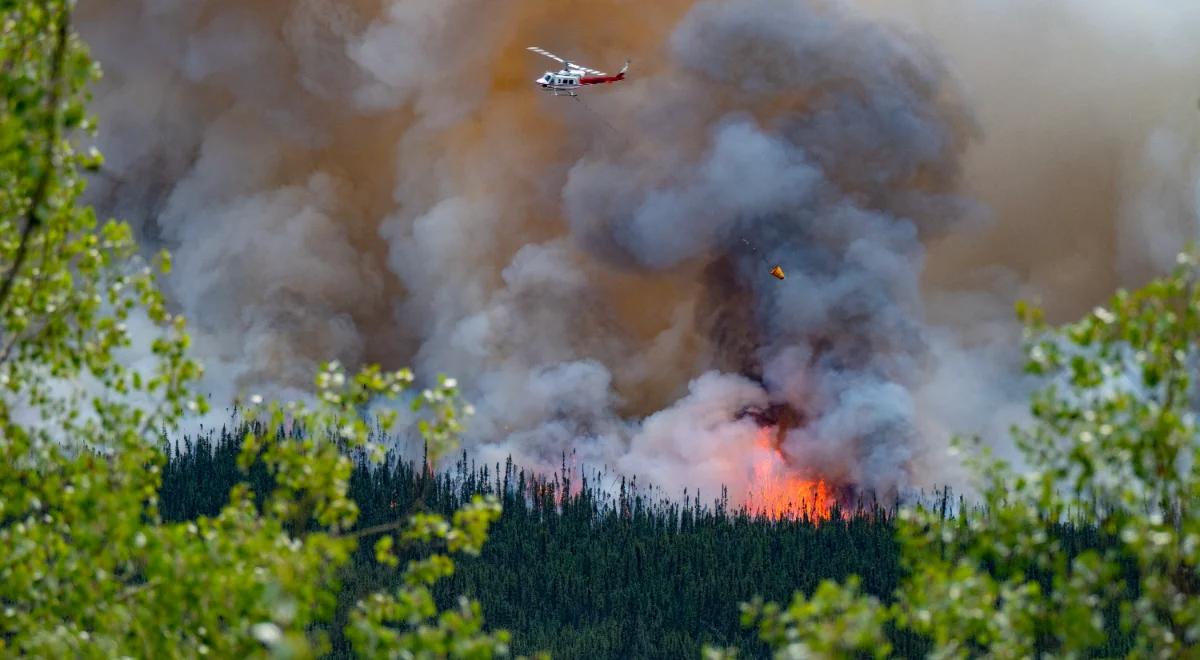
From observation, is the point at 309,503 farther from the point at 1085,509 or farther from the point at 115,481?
the point at 1085,509

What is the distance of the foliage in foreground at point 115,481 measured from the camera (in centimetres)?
3017

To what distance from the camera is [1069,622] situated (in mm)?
29484

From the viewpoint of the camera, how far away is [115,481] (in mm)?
34844

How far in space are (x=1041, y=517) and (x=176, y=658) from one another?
17.9 m

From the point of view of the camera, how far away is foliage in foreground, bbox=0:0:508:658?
30172 millimetres

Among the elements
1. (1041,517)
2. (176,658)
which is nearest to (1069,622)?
(1041,517)

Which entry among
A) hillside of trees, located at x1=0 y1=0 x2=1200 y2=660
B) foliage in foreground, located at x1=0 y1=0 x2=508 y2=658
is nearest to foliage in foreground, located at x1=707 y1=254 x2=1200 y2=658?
hillside of trees, located at x1=0 y1=0 x2=1200 y2=660

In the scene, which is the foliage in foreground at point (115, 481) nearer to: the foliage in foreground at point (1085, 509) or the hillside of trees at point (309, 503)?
the hillside of trees at point (309, 503)

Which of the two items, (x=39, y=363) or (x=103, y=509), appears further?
(x=39, y=363)

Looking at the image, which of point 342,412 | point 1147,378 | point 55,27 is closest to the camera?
point 1147,378

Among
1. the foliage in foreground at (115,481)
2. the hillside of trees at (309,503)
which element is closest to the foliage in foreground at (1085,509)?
the hillside of trees at (309,503)

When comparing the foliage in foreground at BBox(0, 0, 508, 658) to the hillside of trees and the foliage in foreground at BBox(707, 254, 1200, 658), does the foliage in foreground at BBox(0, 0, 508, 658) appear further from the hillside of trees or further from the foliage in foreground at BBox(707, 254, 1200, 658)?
the foliage in foreground at BBox(707, 254, 1200, 658)

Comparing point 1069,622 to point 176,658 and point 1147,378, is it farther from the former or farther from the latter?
point 176,658

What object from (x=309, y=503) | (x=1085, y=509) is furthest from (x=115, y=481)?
(x=1085, y=509)
